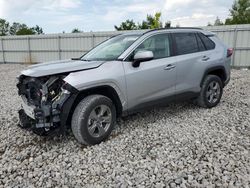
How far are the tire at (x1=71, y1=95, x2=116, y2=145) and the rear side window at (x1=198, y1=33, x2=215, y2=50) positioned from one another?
2.57m

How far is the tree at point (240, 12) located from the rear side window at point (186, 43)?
35.5 metres

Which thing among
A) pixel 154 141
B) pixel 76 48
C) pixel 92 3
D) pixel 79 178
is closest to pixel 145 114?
pixel 154 141

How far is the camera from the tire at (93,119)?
321cm

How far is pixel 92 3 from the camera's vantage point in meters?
8.98

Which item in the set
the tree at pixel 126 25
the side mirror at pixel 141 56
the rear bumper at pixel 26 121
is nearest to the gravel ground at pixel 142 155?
the rear bumper at pixel 26 121

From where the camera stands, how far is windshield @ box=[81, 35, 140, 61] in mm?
3821

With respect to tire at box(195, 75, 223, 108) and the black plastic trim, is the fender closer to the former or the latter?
the black plastic trim

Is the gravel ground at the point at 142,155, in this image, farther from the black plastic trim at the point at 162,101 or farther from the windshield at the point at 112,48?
the windshield at the point at 112,48

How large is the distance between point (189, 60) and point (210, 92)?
1.05 m

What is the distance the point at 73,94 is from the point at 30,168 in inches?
42.3

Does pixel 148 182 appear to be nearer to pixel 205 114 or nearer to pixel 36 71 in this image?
pixel 36 71

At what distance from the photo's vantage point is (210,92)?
498cm

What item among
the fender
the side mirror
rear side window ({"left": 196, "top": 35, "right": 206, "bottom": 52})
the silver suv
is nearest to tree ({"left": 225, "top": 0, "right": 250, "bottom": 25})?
rear side window ({"left": 196, "top": 35, "right": 206, "bottom": 52})

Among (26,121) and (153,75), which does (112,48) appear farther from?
(26,121)
